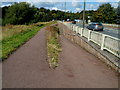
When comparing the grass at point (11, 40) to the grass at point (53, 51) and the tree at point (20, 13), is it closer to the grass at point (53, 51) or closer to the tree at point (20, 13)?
the grass at point (53, 51)

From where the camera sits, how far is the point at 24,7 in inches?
1762

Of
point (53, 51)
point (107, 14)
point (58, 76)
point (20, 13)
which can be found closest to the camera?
point (58, 76)

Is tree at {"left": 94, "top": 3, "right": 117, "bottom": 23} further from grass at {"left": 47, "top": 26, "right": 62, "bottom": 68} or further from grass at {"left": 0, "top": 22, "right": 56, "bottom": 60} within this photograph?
grass at {"left": 47, "top": 26, "right": 62, "bottom": 68}

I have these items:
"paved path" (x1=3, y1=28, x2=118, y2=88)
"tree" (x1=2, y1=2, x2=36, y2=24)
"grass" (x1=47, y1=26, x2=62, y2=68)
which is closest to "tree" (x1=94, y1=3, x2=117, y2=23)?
"tree" (x1=2, y1=2, x2=36, y2=24)

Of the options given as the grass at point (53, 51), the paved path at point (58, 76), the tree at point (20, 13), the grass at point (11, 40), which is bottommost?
the paved path at point (58, 76)

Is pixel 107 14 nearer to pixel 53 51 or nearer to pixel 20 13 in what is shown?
pixel 20 13

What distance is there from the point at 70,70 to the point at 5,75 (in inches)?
95.3

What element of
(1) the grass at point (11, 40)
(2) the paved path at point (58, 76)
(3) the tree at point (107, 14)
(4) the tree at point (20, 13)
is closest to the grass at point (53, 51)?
(2) the paved path at point (58, 76)

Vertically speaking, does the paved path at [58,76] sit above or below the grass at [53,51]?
below

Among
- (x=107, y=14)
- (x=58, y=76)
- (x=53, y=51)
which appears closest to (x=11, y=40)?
(x=53, y=51)

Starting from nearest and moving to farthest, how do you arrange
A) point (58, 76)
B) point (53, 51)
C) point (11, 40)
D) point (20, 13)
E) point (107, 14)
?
point (58, 76) < point (53, 51) < point (11, 40) < point (20, 13) < point (107, 14)

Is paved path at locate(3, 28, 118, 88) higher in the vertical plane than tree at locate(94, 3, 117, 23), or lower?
lower

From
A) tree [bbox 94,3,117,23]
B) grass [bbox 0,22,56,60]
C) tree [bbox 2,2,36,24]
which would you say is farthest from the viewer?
tree [bbox 94,3,117,23]

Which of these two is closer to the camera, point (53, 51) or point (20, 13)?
point (53, 51)
